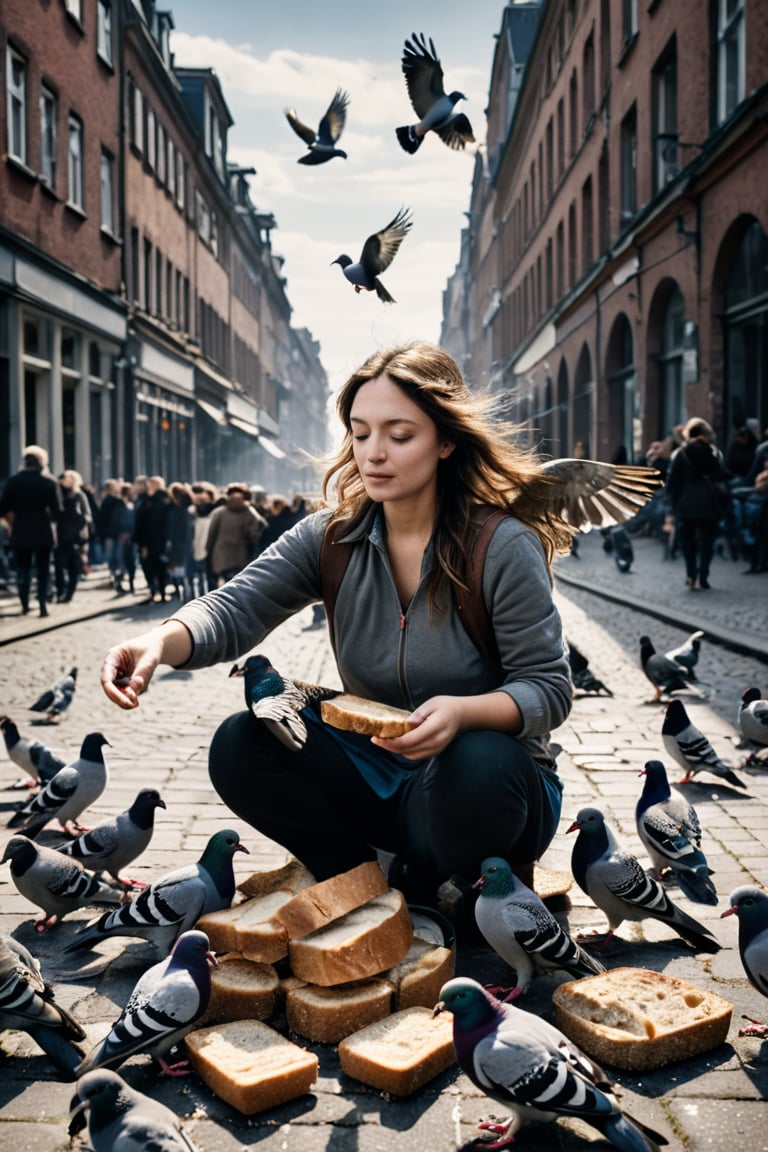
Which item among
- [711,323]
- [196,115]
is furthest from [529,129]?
[711,323]

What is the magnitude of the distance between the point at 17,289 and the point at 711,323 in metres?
11.2

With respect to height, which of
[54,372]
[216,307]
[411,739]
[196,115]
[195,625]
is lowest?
[411,739]

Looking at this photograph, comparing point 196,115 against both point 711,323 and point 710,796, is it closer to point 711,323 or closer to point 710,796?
point 711,323

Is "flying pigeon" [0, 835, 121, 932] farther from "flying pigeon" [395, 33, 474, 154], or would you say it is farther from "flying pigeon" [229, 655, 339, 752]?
"flying pigeon" [395, 33, 474, 154]

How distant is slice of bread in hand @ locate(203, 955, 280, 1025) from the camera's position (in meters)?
3.24

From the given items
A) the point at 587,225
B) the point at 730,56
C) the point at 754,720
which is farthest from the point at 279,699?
the point at 587,225

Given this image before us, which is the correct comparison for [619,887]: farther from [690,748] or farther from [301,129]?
[301,129]

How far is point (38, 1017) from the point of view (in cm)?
298

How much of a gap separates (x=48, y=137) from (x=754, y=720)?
1915 cm

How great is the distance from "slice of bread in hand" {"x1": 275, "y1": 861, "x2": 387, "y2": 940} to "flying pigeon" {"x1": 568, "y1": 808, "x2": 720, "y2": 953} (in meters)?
0.82

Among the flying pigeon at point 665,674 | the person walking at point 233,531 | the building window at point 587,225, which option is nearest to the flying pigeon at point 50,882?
the flying pigeon at point 665,674

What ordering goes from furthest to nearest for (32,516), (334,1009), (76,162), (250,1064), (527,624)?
1. (76,162)
2. (32,516)
3. (527,624)
4. (334,1009)
5. (250,1064)

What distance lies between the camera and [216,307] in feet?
156

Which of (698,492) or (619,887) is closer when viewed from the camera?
(619,887)
